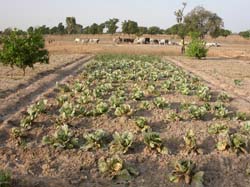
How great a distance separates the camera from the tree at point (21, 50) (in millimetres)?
19719

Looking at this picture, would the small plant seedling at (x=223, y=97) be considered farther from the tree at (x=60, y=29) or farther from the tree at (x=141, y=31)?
the tree at (x=60, y=29)

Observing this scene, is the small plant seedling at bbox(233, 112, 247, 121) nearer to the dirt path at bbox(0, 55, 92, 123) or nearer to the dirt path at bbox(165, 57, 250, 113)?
the dirt path at bbox(165, 57, 250, 113)

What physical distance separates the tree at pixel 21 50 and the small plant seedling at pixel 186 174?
48.4 ft

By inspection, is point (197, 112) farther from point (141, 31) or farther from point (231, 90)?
point (141, 31)

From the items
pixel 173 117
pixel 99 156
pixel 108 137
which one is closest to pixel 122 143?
pixel 99 156

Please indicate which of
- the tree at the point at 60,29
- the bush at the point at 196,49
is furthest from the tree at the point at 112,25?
the bush at the point at 196,49

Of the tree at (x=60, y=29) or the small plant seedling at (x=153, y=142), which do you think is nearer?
the small plant seedling at (x=153, y=142)

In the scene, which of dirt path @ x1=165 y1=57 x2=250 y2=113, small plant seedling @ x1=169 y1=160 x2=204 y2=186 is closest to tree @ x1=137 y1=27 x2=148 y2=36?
dirt path @ x1=165 y1=57 x2=250 y2=113

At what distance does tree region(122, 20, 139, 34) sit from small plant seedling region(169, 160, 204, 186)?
84616mm

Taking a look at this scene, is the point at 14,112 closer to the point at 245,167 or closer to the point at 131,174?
the point at 131,174

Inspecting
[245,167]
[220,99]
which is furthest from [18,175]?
[220,99]

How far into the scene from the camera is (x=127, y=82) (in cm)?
1756

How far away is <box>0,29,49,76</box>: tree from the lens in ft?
64.7

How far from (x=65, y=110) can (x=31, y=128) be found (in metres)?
1.12
